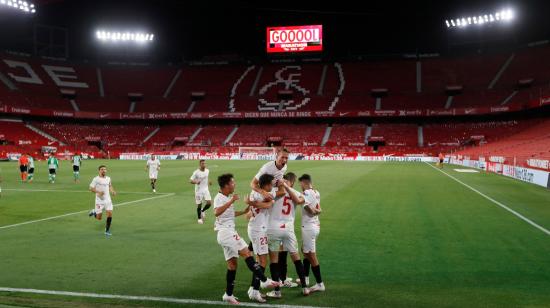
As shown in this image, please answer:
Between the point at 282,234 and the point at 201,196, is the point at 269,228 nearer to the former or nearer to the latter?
the point at 282,234

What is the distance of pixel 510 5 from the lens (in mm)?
65312

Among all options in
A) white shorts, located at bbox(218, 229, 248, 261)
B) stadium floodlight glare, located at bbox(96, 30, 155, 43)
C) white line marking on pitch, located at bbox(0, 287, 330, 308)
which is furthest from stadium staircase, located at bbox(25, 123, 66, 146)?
white shorts, located at bbox(218, 229, 248, 261)

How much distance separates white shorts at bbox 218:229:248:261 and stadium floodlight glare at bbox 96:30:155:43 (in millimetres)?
84473

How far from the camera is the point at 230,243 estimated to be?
22.6 feet

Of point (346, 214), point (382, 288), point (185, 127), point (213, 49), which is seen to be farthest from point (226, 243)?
point (213, 49)

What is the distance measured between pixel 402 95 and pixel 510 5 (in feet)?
70.0

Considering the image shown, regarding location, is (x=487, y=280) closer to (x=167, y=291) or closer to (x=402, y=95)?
(x=167, y=291)

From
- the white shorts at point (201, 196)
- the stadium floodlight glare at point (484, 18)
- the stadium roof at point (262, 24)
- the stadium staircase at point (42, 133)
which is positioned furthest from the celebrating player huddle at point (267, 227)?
the stadium staircase at point (42, 133)

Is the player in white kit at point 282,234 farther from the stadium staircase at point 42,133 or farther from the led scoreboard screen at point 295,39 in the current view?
the stadium staircase at point 42,133

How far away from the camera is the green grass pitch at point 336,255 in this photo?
714 centimetres

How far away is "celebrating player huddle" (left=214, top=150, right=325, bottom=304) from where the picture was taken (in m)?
6.85

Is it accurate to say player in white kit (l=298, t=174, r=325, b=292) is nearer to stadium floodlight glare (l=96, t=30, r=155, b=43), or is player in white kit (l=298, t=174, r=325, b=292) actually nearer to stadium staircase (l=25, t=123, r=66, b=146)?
stadium staircase (l=25, t=123, r=66, b=146)

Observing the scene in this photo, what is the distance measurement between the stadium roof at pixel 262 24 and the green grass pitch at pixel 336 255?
52171 millimetres

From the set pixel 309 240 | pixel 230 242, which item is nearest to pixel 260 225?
pixel 230 242
